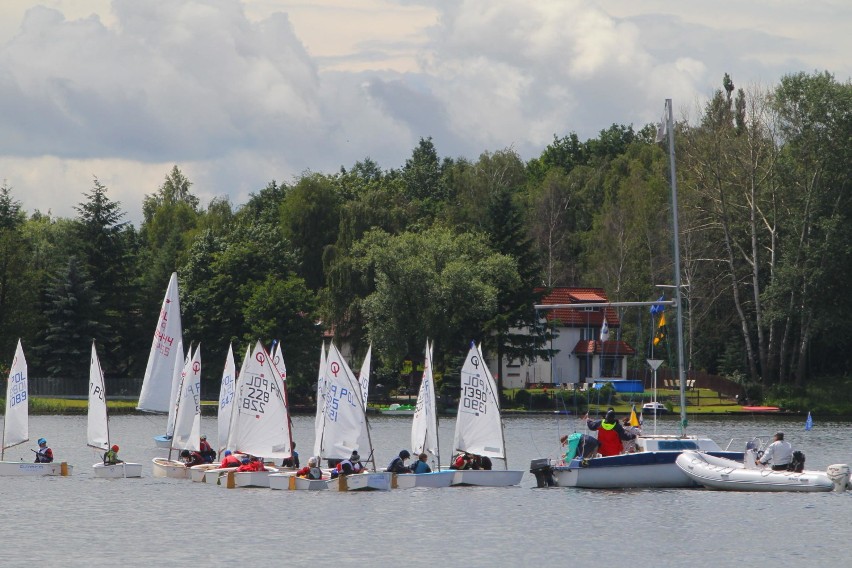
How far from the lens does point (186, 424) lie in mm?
54031

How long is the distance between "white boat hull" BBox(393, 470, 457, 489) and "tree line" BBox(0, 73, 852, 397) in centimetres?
4795

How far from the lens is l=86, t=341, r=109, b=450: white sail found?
171 feet

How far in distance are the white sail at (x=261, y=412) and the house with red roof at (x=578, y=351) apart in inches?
2472

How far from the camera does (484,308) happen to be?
96.6m

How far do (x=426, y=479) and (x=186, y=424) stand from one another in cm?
1134

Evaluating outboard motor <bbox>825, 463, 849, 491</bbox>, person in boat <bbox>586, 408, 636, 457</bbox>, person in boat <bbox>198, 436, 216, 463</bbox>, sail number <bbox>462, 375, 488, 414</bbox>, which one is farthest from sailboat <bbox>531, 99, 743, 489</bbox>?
person in boat <bbox>198, 436, 216, 463</bbox>

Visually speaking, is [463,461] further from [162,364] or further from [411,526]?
[162,364]

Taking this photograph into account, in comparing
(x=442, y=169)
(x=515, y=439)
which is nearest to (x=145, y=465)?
(x=515, y=439)

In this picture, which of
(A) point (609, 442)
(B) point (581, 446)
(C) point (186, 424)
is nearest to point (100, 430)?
(C) point (186, 424)

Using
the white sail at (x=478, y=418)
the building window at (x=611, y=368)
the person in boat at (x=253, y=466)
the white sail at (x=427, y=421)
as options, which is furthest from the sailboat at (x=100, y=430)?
the building window at (x=611, y=368)

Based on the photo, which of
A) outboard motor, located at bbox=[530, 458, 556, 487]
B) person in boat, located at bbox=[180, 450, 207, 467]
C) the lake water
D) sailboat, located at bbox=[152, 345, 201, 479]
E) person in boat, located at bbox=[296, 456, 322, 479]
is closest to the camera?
the lake water

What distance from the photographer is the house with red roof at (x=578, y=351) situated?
371 ft

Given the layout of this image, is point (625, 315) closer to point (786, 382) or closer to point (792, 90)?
point (786, 382)

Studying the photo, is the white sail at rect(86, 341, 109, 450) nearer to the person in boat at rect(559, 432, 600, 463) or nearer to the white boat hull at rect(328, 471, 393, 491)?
the white boat hull at rect(328, 471, 393, 491)
